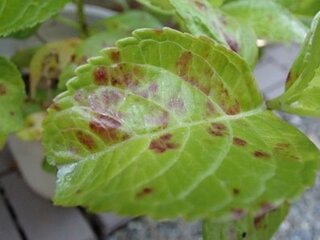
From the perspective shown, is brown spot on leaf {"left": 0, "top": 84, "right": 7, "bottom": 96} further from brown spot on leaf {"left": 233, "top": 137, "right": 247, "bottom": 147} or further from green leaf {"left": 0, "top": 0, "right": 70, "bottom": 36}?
brown spot on leaf {"left": 233, "top": 137, "right": 247, "bottom": 147}

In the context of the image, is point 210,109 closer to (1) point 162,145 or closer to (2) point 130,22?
(1) point 162,145

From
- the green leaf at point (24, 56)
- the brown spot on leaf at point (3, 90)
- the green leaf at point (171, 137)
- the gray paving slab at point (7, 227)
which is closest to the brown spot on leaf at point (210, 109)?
the green leaf at point (171, 137)

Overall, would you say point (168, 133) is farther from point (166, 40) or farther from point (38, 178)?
point (38, 178)

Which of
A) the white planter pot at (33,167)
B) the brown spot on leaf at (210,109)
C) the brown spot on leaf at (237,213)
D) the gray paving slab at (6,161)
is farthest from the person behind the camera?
the gray paving slab at (6,161)

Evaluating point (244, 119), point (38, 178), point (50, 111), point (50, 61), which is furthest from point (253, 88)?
point (38, 178)

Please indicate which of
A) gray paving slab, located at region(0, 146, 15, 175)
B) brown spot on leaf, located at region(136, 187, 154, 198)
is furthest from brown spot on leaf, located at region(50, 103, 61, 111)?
gray paving slab, located at region(0, 146, 15, 175)

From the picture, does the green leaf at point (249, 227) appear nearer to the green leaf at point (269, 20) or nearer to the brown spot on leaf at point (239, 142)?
the brown spot on leaf at point (239, 142)
